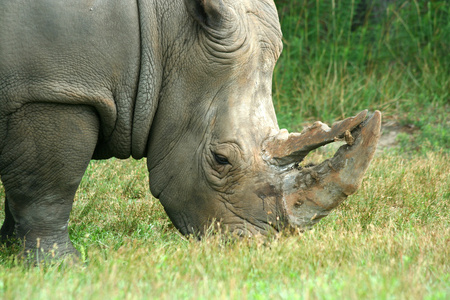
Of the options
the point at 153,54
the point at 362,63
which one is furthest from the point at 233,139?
the point at 362,63

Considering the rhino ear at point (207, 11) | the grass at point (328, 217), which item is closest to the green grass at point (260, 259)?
the grass at point (328, 217)

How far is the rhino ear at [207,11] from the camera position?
4.31m

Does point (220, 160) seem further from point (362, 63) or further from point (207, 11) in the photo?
point (362, 63)

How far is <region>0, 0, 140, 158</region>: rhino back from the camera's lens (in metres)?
4.05

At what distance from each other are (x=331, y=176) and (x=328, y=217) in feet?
4.68

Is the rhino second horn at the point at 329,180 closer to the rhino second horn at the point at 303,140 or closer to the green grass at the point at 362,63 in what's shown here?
the rhino second horn at the point at 303,140

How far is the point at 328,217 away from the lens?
18.4 ft

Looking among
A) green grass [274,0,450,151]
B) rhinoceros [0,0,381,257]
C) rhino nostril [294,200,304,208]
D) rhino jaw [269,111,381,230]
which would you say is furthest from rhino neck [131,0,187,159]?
green grass [274,0,450,151]

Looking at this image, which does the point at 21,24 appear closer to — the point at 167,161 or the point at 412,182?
the point at 167,161

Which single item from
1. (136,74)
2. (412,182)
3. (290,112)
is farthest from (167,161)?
(290,112)

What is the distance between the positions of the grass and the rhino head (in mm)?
241

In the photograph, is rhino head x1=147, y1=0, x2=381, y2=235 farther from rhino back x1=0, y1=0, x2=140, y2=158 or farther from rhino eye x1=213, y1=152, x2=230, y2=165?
rhino back x1=0, y1=0, x2=140, y2=158

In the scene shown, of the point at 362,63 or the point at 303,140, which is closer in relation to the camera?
the point at 303,140

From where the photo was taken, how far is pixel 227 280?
3562 mm
